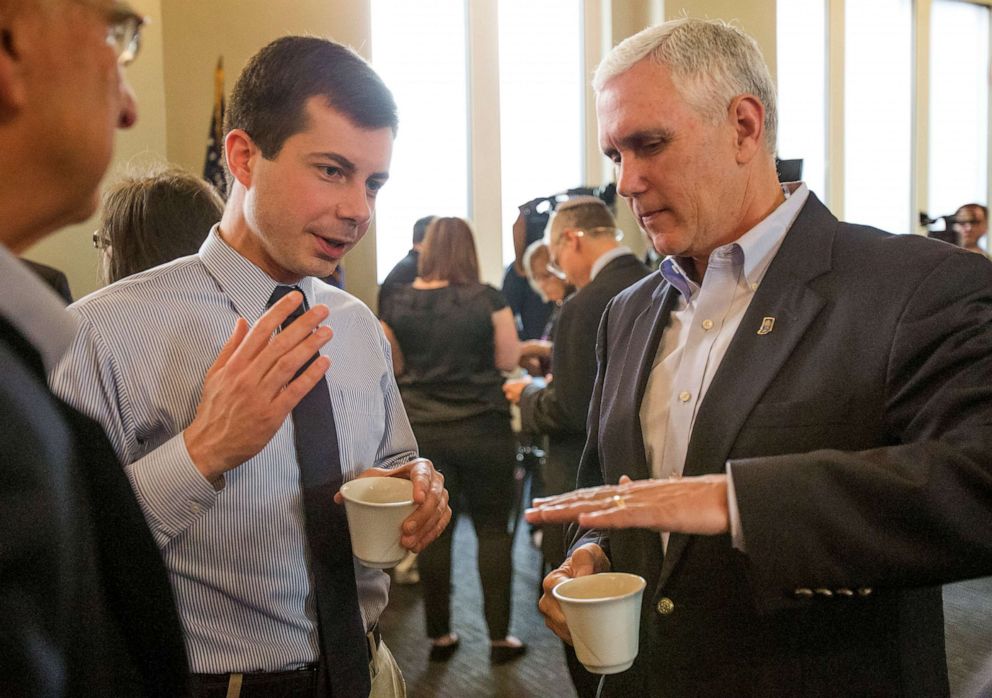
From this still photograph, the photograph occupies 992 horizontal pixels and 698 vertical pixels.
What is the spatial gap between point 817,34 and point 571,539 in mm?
6704

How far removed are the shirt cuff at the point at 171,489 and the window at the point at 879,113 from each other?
23.4ft

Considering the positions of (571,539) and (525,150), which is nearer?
(571,539)

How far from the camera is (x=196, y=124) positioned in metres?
4.53

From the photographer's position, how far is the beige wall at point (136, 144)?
13.3 feet

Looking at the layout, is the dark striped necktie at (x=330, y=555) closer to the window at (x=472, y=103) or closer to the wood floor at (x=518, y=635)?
the wood floor at (x=518, y=635)

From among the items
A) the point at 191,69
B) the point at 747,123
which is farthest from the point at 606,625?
the point at 191,69

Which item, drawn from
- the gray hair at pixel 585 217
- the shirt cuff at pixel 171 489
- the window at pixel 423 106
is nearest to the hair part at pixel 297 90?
the shirt cuff at pixel 171 489

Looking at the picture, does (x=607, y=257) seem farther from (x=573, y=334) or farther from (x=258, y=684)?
(x=258, y=684)

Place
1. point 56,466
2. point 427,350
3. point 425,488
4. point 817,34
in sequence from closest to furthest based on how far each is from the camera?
point 56,466, point 425,488, point 427,350, point 817,34

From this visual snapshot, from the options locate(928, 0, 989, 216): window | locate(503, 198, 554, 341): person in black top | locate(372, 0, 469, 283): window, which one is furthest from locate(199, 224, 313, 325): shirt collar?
locate(928, 0, 989, 216): window

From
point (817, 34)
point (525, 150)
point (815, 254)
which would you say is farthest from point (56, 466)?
point (817, 34)

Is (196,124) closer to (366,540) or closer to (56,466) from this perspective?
(366,540)

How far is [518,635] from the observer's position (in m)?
3.58

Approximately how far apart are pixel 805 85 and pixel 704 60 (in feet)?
20.7
